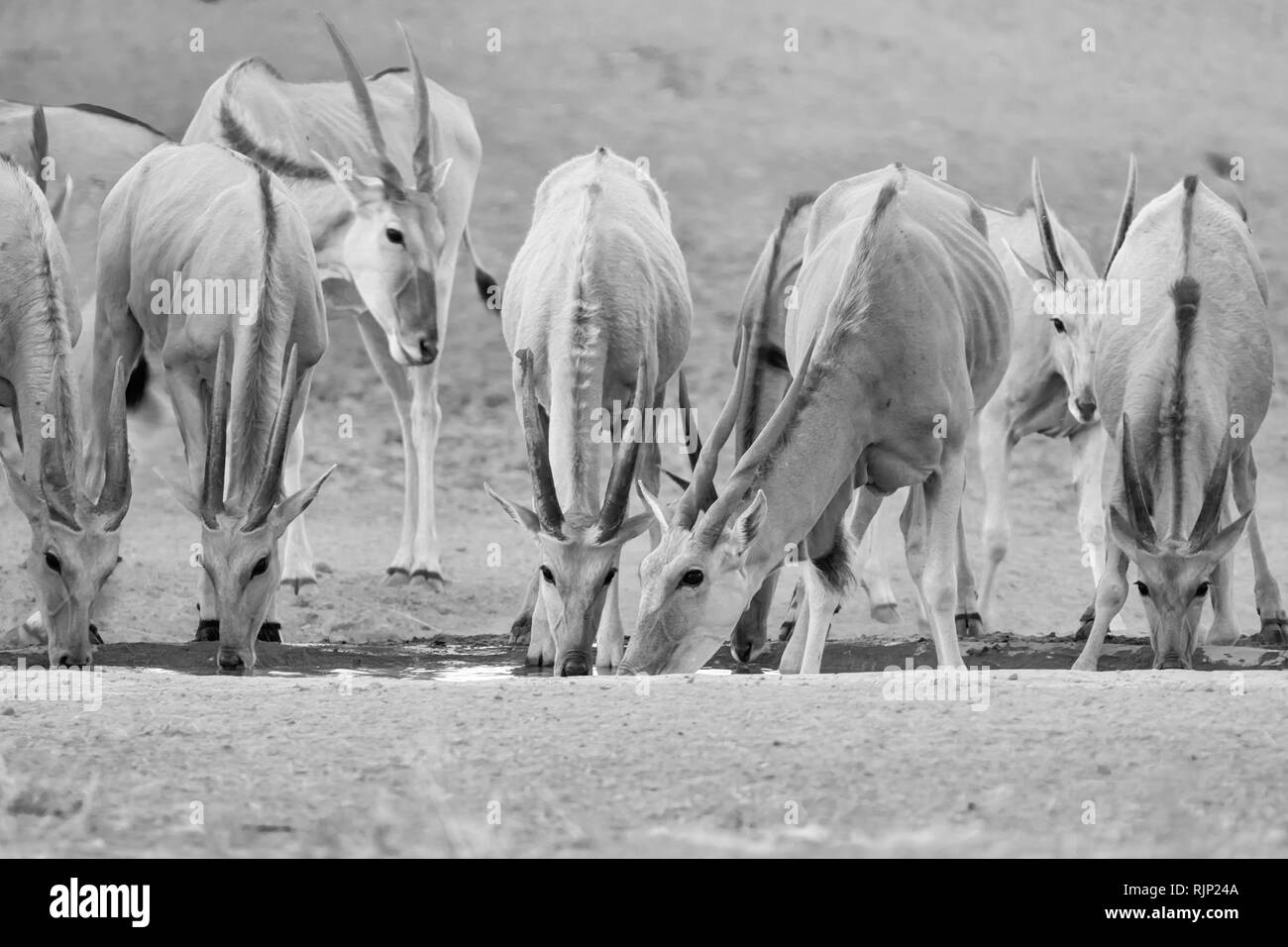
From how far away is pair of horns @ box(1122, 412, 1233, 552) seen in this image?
25.3ft

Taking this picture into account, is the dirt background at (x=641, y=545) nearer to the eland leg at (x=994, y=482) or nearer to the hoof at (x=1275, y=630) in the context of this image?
the eland leg at (x=994, y=482)

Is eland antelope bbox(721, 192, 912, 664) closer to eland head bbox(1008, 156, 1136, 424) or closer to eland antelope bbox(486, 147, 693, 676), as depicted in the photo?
eland antelope bbox(486, 147, 693, 676)

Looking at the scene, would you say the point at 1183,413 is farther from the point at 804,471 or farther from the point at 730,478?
the point at 730,478

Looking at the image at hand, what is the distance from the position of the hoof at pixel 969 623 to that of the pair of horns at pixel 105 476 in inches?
159

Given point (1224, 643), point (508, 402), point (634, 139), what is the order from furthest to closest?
point (634, 139) → point (508, 402) → point (1224, 643)

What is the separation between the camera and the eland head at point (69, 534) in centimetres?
773

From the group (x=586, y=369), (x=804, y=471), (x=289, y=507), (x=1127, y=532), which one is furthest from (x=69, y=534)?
(x=1127, y=532)

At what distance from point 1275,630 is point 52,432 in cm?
527

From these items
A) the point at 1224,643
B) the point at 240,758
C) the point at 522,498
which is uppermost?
the point at 240,758

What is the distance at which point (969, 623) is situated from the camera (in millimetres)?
10070

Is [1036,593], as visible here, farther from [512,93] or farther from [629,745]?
[512,93]

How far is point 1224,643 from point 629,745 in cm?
450

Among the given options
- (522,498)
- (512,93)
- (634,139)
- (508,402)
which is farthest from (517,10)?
(522,498)

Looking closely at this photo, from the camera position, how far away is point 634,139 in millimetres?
22250
